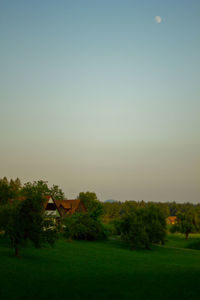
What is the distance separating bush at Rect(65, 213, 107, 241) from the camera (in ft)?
186

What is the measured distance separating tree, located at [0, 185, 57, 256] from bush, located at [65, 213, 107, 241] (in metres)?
27.4

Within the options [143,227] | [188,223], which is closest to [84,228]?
[143,227]

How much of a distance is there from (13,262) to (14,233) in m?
2.92

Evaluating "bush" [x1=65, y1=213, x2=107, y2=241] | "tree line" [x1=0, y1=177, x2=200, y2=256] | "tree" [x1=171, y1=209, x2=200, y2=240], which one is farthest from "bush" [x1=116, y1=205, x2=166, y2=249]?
"tree" [x1=171, y1=209, x2=200, y2=240]

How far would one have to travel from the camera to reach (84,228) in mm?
58000

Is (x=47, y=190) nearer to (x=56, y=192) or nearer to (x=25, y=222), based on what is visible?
(x=56, y=192)

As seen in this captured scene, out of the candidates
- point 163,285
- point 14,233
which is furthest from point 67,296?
point 14,233

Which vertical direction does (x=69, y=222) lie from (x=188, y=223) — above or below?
above

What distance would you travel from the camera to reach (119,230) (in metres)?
54.5

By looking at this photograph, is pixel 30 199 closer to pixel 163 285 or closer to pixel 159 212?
pixel 163 285

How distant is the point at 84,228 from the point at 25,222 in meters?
31.2

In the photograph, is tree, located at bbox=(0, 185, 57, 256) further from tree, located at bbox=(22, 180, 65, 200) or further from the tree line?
tree, located at bbox=(22, 180, 65, 200)

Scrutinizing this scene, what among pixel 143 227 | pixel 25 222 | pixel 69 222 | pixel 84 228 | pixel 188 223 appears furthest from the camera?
pixel 188 223

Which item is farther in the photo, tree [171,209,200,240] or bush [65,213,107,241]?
tree [171,209,200,240]
